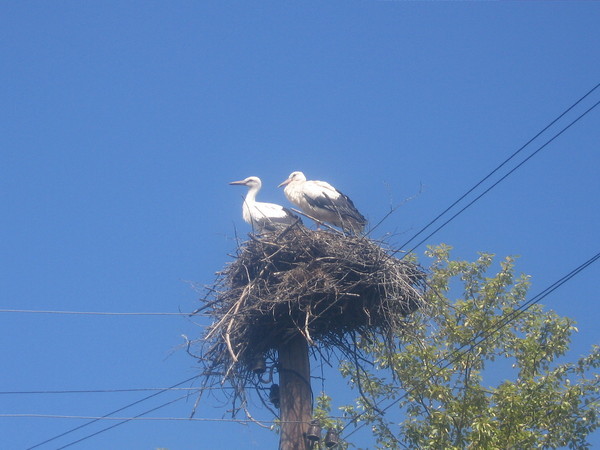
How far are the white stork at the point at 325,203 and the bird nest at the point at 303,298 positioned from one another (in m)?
2.35

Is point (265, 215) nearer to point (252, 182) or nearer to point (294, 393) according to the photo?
point (252, 182)

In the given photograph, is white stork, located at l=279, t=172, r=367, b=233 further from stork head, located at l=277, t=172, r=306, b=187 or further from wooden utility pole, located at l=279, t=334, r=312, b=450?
wooden utility pole, located at l=279, t=334, r=312, b=450

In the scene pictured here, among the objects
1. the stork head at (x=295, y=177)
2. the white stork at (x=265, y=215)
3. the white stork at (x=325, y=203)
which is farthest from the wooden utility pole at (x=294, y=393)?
the stork head at (x=295, y=177)

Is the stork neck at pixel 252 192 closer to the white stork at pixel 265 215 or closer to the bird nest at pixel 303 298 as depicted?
the white stork at pixel 265 215

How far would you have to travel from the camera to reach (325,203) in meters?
10.6

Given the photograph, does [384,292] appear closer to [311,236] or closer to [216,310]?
A: [311,236]

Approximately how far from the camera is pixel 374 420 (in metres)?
10.1

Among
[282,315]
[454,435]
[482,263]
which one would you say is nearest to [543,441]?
[454,435]

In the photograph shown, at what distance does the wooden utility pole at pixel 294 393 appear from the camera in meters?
6.19

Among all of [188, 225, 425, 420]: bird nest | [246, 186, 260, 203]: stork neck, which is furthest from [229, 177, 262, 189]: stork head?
[188, 225, 425, 420]: bird nest

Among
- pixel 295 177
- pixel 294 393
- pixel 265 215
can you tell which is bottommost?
pixel 294 393

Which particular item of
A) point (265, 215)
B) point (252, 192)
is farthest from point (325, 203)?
point (252, 192)

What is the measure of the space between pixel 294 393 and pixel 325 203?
14.5 feet

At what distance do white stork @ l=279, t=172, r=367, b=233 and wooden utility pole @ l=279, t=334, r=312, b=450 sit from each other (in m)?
3.59
